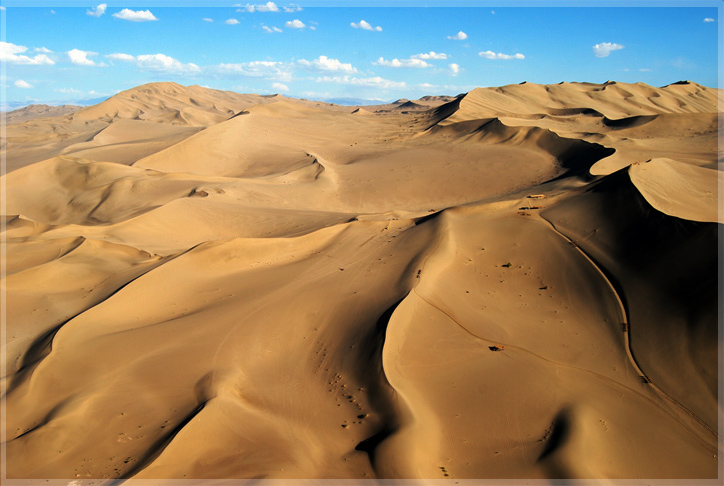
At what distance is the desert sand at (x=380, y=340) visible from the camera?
5035 millimetres

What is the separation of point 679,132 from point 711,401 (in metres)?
19.3

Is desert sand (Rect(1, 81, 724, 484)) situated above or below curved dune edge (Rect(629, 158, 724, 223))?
below

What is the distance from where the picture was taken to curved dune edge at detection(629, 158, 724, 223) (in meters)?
8.72

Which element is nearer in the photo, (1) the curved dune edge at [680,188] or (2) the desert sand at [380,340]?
(2) the desert sand at [380,340]

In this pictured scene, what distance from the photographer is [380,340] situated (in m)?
6.51

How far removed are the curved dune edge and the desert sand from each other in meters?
0.06

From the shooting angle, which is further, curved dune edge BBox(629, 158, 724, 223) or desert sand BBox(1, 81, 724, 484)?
curved dune edge BBox(629, 158, 724, 223)

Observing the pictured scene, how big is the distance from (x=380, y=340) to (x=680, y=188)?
768 centimetres

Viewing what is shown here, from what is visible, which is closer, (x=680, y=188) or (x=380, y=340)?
(x=380, y=340)

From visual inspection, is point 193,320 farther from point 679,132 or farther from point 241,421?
point 679,132

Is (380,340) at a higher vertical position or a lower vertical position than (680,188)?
lower

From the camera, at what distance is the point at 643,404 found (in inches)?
226

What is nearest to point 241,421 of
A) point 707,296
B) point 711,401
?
point 711,401

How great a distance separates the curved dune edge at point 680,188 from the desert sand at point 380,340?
0.21ft
